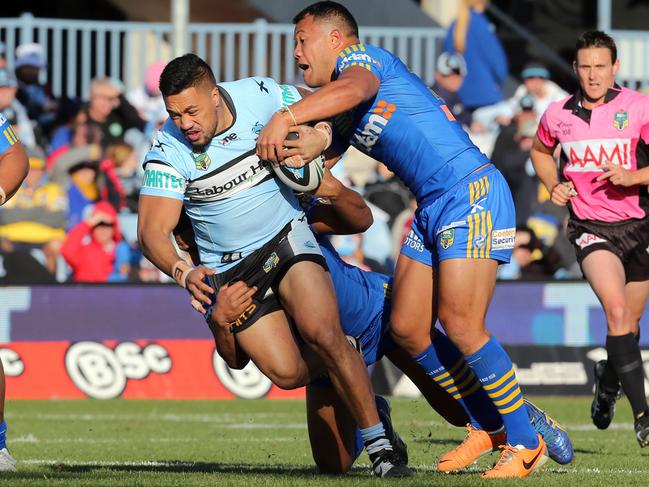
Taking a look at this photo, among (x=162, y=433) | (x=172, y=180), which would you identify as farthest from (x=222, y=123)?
(x=162, y=433)

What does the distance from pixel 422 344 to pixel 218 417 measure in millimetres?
4725

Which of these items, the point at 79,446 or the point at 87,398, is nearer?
the point at 79,446

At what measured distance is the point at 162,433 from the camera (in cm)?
1066

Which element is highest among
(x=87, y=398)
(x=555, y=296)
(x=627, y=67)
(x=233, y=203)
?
(x=233, y=203)

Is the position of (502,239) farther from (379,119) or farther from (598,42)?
(598,42)

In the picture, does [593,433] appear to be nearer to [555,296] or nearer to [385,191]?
[555,296]

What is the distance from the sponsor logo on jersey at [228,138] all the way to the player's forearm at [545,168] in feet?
9.78

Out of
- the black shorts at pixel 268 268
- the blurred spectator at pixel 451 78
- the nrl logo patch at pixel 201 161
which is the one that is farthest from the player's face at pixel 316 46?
the blurred spectator at pixel 451 78

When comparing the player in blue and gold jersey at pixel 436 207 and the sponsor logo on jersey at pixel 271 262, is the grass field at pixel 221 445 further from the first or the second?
the sponsor logo on jersey at pixel 271 262

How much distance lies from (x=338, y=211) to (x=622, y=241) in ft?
7.96

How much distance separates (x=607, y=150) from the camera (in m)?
9.48

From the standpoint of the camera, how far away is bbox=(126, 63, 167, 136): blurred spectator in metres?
17.5

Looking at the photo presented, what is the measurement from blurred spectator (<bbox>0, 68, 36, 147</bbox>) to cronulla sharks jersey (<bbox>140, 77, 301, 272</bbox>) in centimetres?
896

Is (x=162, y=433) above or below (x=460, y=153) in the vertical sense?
below
